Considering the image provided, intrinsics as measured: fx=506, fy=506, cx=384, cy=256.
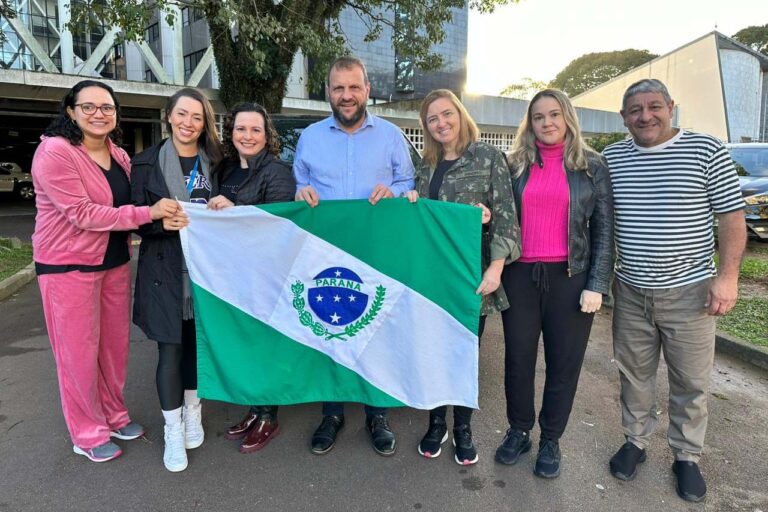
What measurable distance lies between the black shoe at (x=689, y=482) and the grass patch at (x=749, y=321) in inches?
102

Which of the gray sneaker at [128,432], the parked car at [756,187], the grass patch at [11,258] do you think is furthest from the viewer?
the parked car at [756,187]

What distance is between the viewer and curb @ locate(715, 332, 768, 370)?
14.6 ft

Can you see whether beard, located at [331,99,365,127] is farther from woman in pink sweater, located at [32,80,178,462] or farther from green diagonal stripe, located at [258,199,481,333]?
woman in pink sweater, located at [32,80,178,462]

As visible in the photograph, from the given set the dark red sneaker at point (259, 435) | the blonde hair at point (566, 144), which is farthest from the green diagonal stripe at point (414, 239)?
the dark red sneaker at point (259, 435)

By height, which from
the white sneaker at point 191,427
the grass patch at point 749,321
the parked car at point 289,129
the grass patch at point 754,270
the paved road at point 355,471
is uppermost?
the parked car at point 289,129

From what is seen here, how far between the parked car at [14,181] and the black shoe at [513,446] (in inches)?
932

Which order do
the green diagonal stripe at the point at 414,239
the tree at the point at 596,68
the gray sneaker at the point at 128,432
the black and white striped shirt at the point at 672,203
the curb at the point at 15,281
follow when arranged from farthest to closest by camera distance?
the tree at the point at 596,68 → the curb at the point at 15,281 → the gray sneaker at the point at 128,432 → the green diagonal stripe at the point at 414,239 → the black and white striped shirt at the point at 672,203

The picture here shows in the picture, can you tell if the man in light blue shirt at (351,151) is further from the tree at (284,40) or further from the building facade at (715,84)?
the building facade at (715,84)

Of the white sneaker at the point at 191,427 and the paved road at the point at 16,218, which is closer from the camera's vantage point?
the white sneaker at the point at 191,427

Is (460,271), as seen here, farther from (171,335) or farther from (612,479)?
(171,335)

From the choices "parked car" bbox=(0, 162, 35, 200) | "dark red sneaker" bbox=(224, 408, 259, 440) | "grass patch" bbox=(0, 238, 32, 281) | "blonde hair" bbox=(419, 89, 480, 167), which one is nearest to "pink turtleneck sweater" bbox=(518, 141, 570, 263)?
"blonde hair" bbox=(419, 89, 480, 167)

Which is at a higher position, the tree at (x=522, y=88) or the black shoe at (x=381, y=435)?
the tree at (x=522, y=88)

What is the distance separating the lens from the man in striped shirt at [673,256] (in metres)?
2.60

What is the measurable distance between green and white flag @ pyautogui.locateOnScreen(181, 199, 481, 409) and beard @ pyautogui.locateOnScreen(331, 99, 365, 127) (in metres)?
0.50
